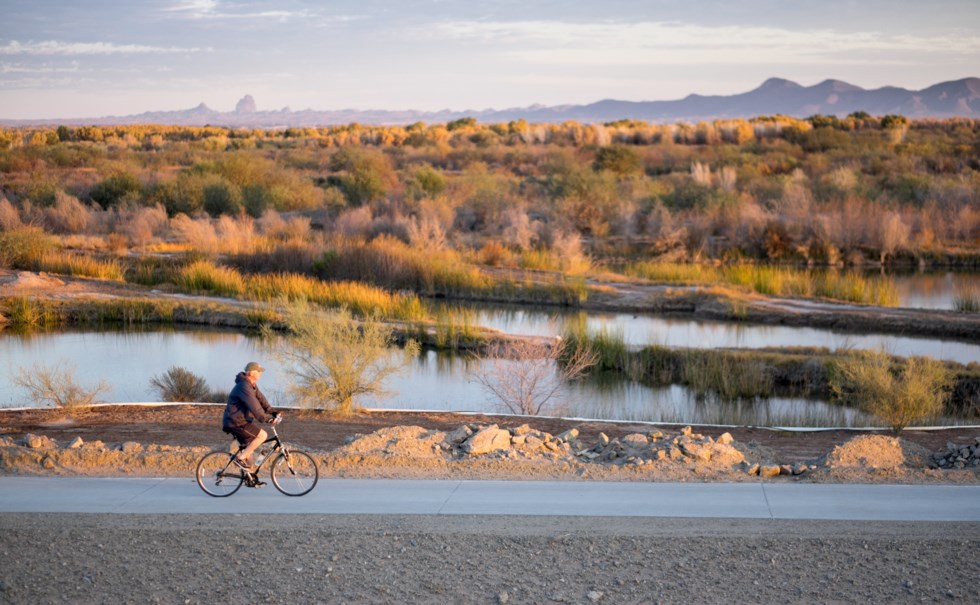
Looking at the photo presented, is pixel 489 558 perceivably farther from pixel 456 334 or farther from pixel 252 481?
pixel 456 334

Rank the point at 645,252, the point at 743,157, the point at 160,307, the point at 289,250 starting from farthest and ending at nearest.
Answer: the point at 743,157 → the point at 645,252 → the point at 289,250 → the point at 160,307

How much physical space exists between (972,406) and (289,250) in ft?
75.7

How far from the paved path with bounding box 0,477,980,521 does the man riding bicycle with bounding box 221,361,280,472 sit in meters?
0.64

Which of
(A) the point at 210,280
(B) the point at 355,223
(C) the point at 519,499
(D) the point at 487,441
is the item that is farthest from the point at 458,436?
(B) the point at 355,223

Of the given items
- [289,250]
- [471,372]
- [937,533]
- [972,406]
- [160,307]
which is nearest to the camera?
[937,533]

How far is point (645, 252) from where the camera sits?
41.9m

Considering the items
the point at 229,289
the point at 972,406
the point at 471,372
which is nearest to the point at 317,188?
the point at 229,289

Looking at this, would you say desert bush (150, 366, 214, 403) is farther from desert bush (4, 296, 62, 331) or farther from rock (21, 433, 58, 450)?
desert bush (4, 296, 62, 331)

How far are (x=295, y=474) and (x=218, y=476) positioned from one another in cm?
77

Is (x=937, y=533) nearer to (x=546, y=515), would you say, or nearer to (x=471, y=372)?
(x=546, y=515)

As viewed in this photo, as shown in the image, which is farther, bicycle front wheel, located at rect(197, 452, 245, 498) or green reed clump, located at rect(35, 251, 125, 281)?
green reed clump, located at rect(35, 251, 125, 281)

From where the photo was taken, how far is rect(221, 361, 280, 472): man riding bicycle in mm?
9961

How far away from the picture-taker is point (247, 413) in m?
10.2

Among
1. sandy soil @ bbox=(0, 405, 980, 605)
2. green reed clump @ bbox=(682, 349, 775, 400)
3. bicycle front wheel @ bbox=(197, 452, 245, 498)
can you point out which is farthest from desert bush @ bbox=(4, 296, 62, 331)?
bicycle front wheel @ bbox=(197, 452, 245, 498)
